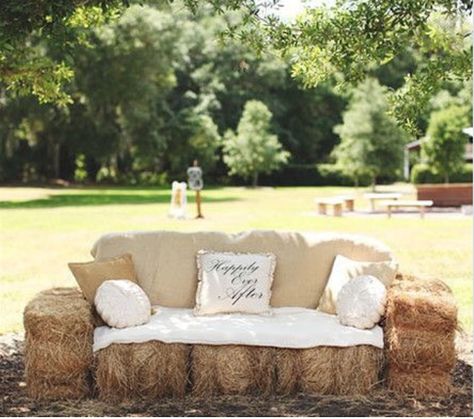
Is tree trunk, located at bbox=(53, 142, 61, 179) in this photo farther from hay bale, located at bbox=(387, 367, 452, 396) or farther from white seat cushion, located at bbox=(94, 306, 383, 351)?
hay bale, located at bbox=(387, 367, 452, 396)

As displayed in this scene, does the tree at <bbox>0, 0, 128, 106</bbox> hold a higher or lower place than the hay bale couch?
higher

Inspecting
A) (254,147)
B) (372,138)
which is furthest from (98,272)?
(254,147)

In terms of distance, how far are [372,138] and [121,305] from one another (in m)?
23.1

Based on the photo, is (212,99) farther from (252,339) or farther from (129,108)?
(252,339)

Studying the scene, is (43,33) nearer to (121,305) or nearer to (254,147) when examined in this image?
(121,305)

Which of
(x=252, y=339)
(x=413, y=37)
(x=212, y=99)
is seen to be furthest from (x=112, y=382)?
(x=212, y=99)

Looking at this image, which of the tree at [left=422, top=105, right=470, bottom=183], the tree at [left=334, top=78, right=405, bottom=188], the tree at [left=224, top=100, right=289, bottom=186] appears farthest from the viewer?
the tree at [left=224, top=100, right=289, bottom=186]

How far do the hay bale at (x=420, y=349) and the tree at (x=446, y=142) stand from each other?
56.9 feet

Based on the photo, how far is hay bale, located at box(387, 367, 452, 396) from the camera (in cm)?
394

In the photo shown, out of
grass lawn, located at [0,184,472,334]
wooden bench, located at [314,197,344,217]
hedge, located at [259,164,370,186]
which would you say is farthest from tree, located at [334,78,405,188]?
wooden bench, located at [314,197,344,217]

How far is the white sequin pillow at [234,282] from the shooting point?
4293mm

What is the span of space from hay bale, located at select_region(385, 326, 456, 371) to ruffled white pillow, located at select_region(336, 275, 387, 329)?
0.37ft

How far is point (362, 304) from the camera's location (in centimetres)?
402

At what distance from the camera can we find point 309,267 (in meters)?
4.55
